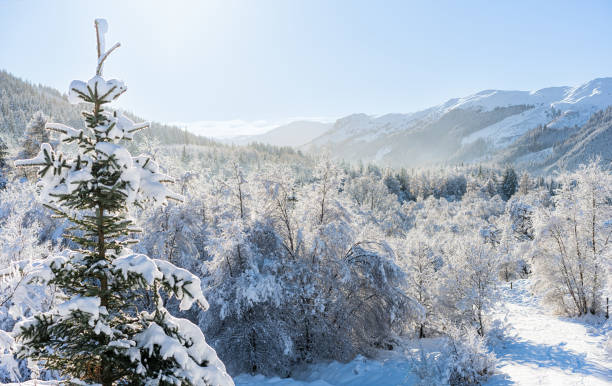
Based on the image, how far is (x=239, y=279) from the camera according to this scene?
12.5 metres

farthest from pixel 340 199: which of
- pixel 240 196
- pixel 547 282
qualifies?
pixel 547 282

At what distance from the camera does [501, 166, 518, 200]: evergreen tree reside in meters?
88.0

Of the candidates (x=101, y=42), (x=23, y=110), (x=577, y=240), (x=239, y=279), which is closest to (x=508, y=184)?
(x=577, y=240)

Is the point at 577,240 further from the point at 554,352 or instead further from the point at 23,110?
the point at 23,110

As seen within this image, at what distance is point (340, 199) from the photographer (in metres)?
14.9

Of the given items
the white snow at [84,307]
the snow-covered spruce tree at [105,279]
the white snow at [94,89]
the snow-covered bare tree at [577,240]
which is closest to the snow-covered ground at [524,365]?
the snow-covered bare tree at [577,240]

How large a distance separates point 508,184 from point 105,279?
105 metres

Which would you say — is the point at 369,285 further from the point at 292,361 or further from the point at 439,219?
the point at 439,219

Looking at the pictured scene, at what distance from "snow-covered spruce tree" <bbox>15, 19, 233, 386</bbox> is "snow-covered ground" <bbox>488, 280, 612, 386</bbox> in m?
11.9

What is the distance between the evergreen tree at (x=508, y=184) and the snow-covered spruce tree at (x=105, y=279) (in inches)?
4039

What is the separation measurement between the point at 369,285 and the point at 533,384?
6327 millimetres

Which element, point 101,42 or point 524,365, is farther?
point 524,365

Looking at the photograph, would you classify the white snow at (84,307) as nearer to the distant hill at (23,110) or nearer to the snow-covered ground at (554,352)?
the snow-covered ground at (554,352)

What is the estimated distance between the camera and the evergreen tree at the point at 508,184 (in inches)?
3464
